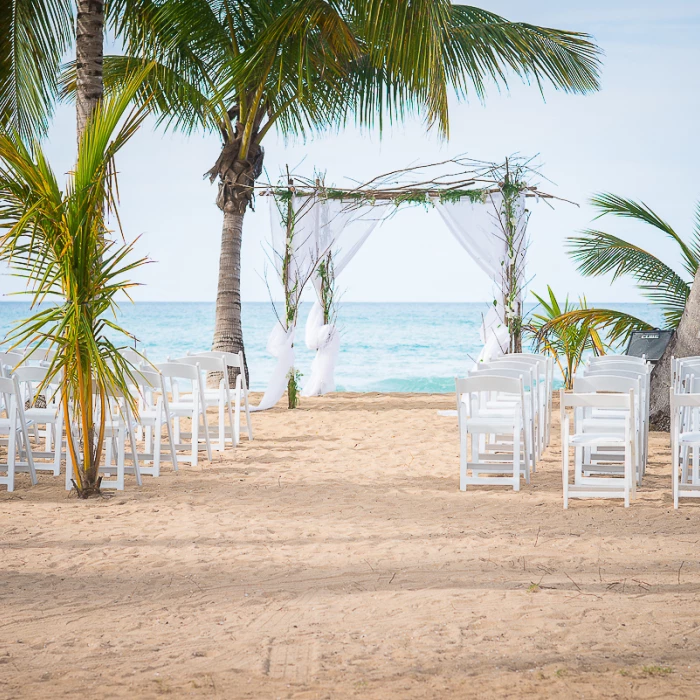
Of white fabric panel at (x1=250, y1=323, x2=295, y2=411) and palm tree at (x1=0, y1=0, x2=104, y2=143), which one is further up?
palm tree at (x1=0, y1=0, x2=104, y2=143)

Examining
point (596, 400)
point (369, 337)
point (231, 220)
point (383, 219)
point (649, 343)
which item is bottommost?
point (596, 400)

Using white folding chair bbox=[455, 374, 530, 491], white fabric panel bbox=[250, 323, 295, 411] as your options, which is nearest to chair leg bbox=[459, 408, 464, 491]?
white folding chair bbox=[455, 374, 530, 491]

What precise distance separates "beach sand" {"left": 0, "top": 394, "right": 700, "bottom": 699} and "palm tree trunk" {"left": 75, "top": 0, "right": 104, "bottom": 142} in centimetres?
298

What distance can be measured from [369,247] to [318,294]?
27.0m

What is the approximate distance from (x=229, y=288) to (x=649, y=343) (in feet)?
17.1

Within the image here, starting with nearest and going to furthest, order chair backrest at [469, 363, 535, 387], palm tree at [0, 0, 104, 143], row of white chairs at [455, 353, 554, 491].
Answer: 1. row of white chairs at [455, 353, 554, 491]
2. chair backrest at [469, 363, 535, 387]
3. palm tree at [0, 0, 104, 143]

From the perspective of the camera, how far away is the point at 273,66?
9.73m

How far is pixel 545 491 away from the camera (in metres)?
5.80

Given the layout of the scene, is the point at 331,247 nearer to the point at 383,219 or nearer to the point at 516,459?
the point at 383,219

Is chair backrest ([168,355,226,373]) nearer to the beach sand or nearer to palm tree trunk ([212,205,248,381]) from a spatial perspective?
the beach sand

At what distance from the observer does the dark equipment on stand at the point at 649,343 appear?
1002cm

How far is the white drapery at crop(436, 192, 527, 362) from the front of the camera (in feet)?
33.5

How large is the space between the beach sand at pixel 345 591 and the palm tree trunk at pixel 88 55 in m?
2.98

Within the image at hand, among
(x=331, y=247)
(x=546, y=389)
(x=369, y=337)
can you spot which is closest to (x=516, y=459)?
(x=546, y=389)
